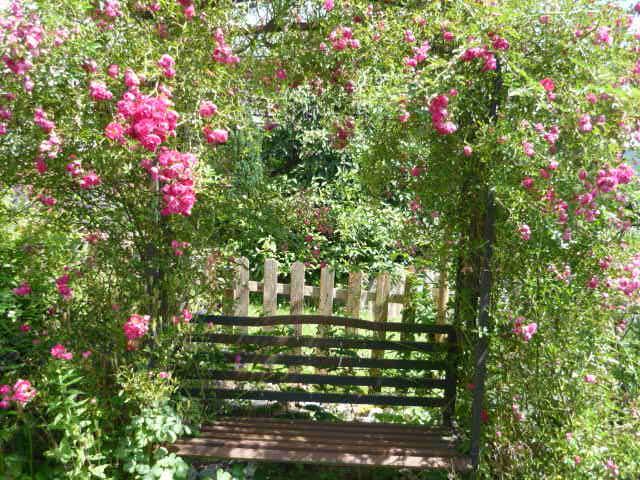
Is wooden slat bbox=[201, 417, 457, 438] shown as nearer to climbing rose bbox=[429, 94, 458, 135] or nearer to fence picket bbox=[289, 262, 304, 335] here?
fence picket bbox=[289, 262, 304, 335]

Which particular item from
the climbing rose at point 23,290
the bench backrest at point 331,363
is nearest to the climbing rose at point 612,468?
the bench backrest at point 331,363

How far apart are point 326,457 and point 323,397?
0.62m

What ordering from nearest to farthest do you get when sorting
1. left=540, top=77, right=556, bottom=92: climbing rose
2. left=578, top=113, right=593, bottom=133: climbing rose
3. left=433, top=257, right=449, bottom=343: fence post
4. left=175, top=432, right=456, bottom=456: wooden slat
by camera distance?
left=578, top=113, right=593, bottom=133: climbing rose
left=540, top=77, right=556, bottom=92: climbing rose
left=175, top=432, right=456, bottom=456: wooden slat
left=433, top=257, right=449, bottom=343: fence post

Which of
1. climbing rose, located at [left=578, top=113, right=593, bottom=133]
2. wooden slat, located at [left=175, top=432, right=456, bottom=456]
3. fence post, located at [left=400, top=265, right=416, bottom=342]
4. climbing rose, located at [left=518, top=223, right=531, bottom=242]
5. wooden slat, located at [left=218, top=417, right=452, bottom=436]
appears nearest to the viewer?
climbing rose, located at [left=578, top=113, right=593, bottom=133]

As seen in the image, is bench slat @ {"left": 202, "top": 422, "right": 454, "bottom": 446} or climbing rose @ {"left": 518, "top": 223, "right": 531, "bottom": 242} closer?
climbing rose @ {"left": 518, "top": 223, "right": 531, "bottom": 242}

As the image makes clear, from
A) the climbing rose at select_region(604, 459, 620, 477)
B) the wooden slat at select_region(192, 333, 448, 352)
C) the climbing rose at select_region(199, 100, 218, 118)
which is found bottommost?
the climbing rose at select_region(604, 459, 620, 477)

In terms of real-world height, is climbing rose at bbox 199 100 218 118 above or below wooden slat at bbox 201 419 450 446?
above

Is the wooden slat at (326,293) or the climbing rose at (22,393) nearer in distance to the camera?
the climbing rose at (22,393)

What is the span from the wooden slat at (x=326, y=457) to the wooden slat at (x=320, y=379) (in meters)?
0.56

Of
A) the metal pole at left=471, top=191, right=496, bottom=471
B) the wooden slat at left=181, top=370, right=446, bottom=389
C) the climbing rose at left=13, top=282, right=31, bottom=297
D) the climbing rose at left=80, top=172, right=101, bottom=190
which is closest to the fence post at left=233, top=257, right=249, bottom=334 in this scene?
the wooden slat at left=181, top=370, right=446, bottom=389

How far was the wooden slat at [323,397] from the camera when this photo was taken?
3.33m

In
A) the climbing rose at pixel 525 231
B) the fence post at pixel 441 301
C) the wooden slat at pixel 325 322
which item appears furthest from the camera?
the fence post at pixel 441 301

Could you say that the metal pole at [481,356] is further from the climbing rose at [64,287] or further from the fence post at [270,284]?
the climbing rose at [64,287]

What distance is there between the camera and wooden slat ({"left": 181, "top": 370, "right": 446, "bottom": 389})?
11.0ft
